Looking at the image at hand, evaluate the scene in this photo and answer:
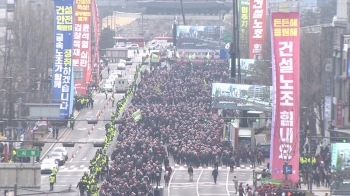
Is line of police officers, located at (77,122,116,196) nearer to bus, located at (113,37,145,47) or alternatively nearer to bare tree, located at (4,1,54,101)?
bare tree, located at (4,1,54,101)

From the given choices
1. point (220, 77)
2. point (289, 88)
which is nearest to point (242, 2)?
point (220, 77)

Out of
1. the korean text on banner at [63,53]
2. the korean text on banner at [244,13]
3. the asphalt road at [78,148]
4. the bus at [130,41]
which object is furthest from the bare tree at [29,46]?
the bus at [130,41]

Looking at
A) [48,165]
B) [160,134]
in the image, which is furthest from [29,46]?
[48,165]

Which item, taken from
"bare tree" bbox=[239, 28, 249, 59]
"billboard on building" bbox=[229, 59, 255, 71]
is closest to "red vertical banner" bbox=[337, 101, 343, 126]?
"billboard on building" bbox=[229, 59, 255, 71]

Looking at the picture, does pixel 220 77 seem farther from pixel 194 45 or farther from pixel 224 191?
pixel 224 191

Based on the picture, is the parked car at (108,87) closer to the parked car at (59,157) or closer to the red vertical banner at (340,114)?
the red vertical banner at (340,114)
